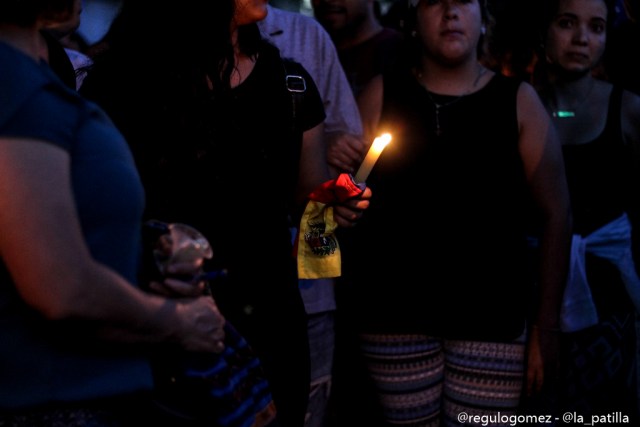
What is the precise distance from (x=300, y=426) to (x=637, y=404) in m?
2.32

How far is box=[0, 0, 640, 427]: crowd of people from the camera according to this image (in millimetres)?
1378

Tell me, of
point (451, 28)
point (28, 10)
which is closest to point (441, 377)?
point (451, 28)

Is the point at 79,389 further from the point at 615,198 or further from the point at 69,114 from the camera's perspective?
the point at 615,198

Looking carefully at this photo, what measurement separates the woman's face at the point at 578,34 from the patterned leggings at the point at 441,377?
1398 millimetres

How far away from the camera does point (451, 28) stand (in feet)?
9.57

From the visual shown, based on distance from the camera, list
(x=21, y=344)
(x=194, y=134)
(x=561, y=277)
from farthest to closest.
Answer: (x=561, y=277) → (x=194, y=134) → (x=21, y=344)

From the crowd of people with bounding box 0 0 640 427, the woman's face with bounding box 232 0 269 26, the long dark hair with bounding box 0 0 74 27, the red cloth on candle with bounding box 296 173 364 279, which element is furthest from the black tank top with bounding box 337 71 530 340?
the long dark hair with bounding box 0 0 74 27

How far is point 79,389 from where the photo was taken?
4.57 feet

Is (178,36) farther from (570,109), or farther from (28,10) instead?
(570,109)

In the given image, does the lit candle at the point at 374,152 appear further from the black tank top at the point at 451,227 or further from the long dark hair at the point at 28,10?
the long dark hair at the point at 28,10

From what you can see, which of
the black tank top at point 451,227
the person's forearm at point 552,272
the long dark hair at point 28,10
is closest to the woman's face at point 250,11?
the long dark hair at point 28,10

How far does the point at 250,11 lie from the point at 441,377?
156cm

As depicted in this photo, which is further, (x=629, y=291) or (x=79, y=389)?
(x=629, y=291)

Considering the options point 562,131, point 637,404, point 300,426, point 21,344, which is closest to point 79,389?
point 21,344
